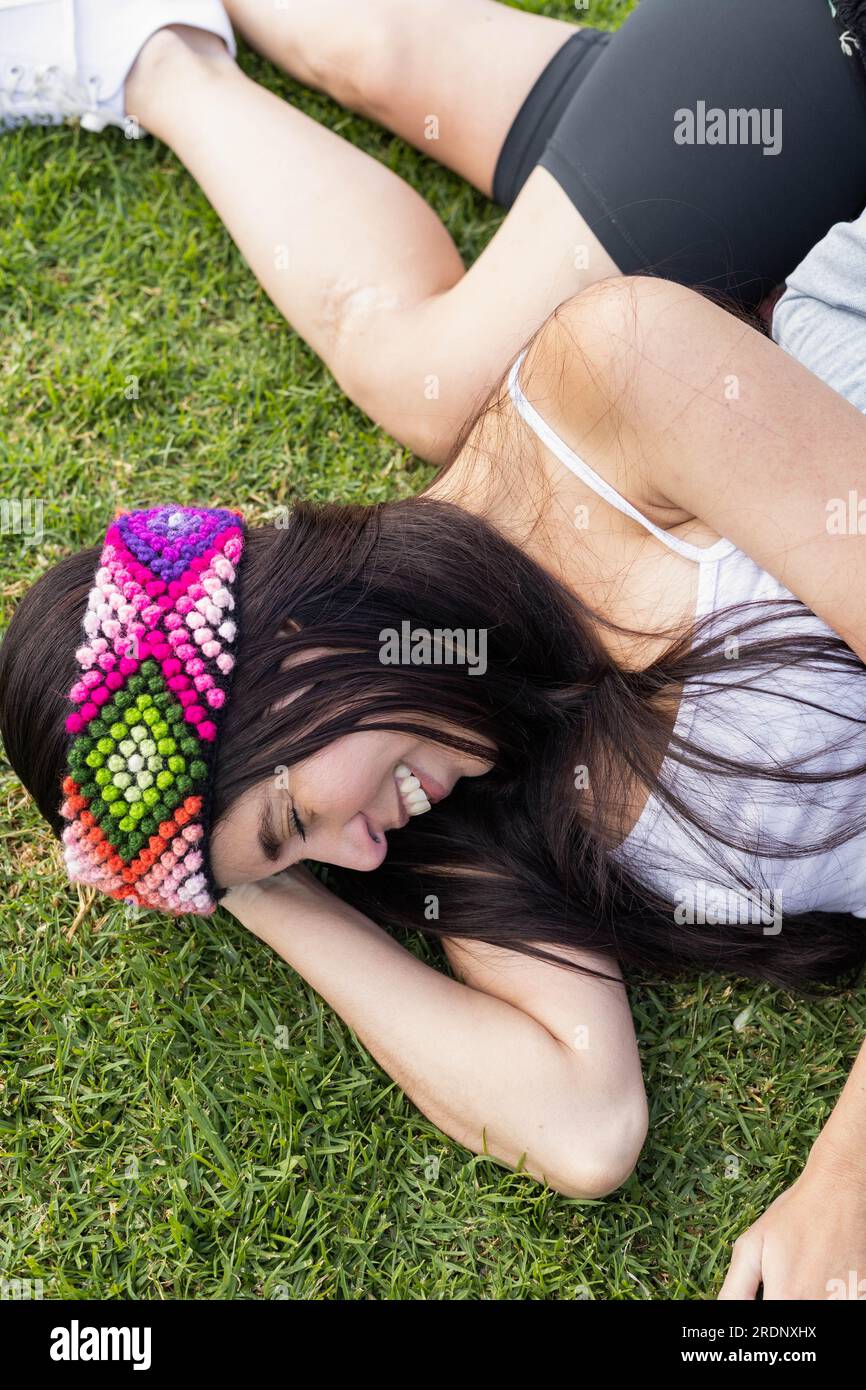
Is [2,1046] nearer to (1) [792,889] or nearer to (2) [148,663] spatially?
(2) [148,663]

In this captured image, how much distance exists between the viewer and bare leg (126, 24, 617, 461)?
2.37m

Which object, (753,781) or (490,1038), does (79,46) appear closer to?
(753,781)

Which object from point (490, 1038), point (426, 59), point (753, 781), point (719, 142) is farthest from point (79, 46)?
point (490, 1038)

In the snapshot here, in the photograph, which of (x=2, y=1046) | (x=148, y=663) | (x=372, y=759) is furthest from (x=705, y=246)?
(x=2, y=1046)

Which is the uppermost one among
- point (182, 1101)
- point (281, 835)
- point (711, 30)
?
point (711, 30)

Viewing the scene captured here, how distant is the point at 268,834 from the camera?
182 centimetres

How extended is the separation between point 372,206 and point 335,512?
1.01 meters

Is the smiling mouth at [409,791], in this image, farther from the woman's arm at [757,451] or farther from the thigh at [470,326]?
the thigh at [470,326]

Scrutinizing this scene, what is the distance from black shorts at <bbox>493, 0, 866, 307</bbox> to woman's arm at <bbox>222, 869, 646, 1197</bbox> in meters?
1.30

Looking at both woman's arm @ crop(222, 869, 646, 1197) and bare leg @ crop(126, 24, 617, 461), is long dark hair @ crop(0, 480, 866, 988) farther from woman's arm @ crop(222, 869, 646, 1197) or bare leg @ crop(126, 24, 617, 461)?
bare leg @ crop(126, 24, 617, 461)

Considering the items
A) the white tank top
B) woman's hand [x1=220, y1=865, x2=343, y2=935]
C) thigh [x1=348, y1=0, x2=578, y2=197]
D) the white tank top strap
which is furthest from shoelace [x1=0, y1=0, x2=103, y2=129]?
woman's hand [x1=220, y1=865, x2=343, y2=935]

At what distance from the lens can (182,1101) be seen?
2.16 meters

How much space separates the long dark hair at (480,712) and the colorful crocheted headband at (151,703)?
5 cm

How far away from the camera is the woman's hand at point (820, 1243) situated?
1833 millimetres
